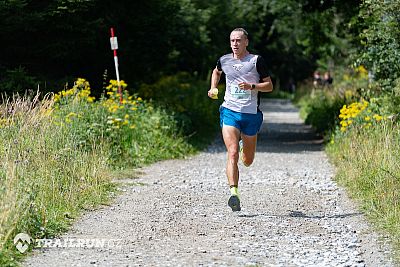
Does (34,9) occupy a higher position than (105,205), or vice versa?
(34,9)

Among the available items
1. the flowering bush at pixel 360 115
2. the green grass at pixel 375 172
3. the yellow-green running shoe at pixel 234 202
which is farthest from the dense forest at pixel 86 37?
the yellow-green running shoe at pixel 234 202

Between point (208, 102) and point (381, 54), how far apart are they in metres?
12.7

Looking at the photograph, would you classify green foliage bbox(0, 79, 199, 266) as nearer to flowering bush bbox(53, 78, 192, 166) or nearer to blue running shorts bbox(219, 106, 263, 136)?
flowering bush bbox(53, 78, 192, 166)

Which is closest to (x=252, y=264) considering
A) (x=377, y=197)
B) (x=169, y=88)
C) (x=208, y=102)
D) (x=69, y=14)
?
(x=377, y=197)

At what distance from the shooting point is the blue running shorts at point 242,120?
10336 millimetres

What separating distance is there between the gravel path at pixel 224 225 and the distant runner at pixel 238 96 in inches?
23.1

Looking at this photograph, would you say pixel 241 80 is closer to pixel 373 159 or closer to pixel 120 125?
pixel 373 159

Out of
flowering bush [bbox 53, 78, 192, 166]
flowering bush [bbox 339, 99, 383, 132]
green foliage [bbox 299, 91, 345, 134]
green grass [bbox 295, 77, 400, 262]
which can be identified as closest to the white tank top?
green grass [bbox 295, 77, 400, 262]

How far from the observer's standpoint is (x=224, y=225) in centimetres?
944

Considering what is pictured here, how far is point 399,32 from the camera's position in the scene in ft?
51.3

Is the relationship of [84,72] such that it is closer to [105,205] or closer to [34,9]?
[34,9]

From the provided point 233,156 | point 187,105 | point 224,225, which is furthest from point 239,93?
point 187,105

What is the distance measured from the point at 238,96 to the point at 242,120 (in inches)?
11.1

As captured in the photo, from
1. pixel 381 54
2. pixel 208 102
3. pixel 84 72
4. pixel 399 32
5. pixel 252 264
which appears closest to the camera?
pixel 252 264
